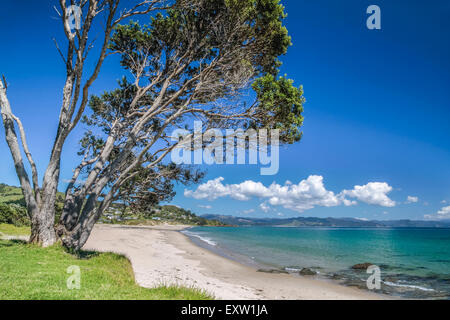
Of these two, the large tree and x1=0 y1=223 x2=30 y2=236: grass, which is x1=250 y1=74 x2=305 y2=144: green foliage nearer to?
the large tree

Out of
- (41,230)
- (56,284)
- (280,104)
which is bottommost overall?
(56,284)

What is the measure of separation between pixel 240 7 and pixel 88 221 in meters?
10.2

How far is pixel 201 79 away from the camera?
11.6 m

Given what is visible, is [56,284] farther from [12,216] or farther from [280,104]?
[12,216]

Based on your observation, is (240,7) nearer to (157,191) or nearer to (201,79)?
(201,79)

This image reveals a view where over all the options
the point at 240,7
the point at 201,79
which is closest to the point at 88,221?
the point at 201,79

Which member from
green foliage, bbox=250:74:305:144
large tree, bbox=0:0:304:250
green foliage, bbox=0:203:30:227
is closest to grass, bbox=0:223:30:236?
green foliage, bbox=0:203:30:227

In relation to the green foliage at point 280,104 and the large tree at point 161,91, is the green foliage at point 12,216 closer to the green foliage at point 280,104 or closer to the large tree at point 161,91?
the large tree at point 161,91

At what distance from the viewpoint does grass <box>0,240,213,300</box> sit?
474cm

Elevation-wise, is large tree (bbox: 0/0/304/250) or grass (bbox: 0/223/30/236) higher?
large tree (bbox: 0/0/304/250)

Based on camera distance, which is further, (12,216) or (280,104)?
(12,216)

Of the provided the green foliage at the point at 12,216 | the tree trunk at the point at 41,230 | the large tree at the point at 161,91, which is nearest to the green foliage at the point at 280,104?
the large tree at the point at 161,91

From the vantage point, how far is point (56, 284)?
530cm

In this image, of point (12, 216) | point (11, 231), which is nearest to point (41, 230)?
point (11, 231)
